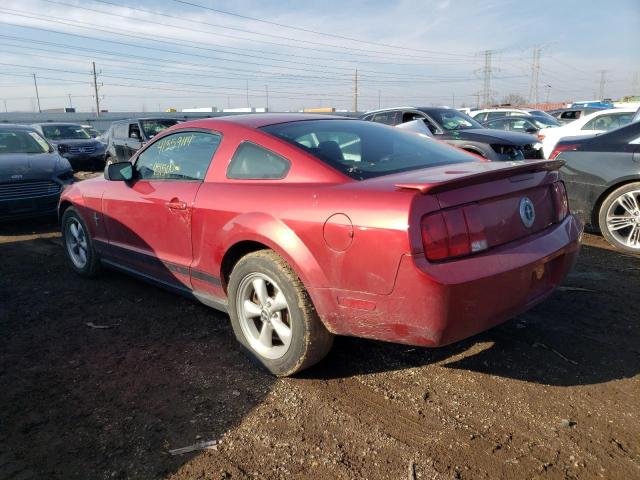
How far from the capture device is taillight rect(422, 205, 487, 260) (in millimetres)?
2270

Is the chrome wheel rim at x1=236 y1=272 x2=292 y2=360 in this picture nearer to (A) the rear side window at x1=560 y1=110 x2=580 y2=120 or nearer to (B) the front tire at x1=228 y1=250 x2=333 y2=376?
(B) the front tire at x1=228 y1=250 x2=333 y2=376

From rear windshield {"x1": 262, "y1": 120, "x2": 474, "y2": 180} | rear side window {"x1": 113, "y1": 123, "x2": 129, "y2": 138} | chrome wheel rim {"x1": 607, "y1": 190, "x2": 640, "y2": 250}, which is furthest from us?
rear side window {"x1": 113, "y1": 123, "x2": 129, "y2": 138}

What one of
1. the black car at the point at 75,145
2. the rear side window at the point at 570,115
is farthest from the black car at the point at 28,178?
the rear side window at the point at 570,115

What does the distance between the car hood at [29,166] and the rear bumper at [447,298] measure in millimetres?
6321

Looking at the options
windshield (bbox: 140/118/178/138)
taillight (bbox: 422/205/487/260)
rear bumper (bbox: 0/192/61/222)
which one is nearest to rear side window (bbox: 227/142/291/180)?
taillight (bbox: 422/205/487/260)

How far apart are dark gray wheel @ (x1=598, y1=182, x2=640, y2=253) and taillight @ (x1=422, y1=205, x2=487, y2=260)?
3.76 meters

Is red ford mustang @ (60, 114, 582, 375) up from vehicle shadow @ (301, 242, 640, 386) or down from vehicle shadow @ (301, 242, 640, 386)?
up

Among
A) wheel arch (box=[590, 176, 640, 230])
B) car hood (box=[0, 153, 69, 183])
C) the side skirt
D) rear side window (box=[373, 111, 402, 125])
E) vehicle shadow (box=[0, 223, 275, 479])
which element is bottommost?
vehicle shadow (box=[0, 223, 275, 479])

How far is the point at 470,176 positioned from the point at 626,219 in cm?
383

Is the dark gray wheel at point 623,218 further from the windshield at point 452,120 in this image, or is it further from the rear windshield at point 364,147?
the windshield at point 452,120

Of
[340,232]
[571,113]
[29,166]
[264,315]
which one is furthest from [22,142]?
[571,113]

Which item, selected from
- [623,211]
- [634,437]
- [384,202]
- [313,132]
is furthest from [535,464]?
[623,211]

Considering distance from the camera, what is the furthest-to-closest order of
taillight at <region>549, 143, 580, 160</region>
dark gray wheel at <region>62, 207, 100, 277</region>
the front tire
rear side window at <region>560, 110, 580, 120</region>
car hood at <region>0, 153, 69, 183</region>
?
1. rear side window at <region>560, 110, 580, 120</region>
2. car hood at <region>0, 153, 69, 183</region>
3. taillight at <region>549, 143, 580, 160</region>
4. dark gray wheel at <region>62, 207, 100, 277</region>
5. the front tire

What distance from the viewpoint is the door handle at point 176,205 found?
3439 millimetres
